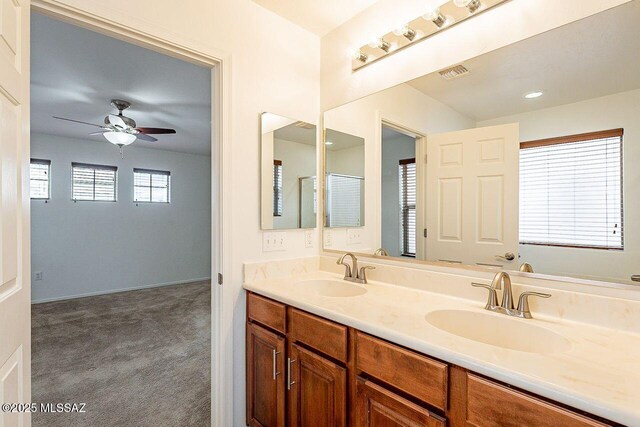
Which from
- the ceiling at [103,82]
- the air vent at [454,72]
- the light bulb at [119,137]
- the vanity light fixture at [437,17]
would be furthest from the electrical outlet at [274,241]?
the light bulb at [119,137]

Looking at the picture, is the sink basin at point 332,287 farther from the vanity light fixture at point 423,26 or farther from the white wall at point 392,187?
the vanity light fixture at point 423,26

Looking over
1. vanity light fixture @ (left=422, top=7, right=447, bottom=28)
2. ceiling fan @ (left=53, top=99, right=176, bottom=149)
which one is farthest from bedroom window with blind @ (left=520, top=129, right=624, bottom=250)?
ceiling fan @ (left=53, top=99, right=176, bottom=149)

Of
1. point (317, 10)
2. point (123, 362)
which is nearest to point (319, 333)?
point (317, 10)

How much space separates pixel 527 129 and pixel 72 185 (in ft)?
19.2

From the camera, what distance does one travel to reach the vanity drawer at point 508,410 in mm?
709

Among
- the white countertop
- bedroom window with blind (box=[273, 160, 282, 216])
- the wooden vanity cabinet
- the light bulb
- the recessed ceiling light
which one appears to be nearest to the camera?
the white countertop

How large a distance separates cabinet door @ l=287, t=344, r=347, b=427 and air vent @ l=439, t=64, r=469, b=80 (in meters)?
1.43

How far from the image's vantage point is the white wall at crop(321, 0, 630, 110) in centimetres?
122

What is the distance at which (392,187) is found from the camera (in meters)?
1.82

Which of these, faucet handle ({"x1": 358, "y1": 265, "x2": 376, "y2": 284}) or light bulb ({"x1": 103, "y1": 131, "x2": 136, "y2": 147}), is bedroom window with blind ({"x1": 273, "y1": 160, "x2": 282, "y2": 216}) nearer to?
faucet handle ({"x1": 358, "y1": 265, "x2": 376, "y2": 284})

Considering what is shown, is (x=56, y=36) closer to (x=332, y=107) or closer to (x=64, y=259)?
(x=332, y=107)

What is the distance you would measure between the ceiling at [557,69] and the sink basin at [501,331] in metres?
0.89

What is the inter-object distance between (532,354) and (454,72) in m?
1.25

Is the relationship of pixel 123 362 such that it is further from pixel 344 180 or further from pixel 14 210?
pixel 344 180
